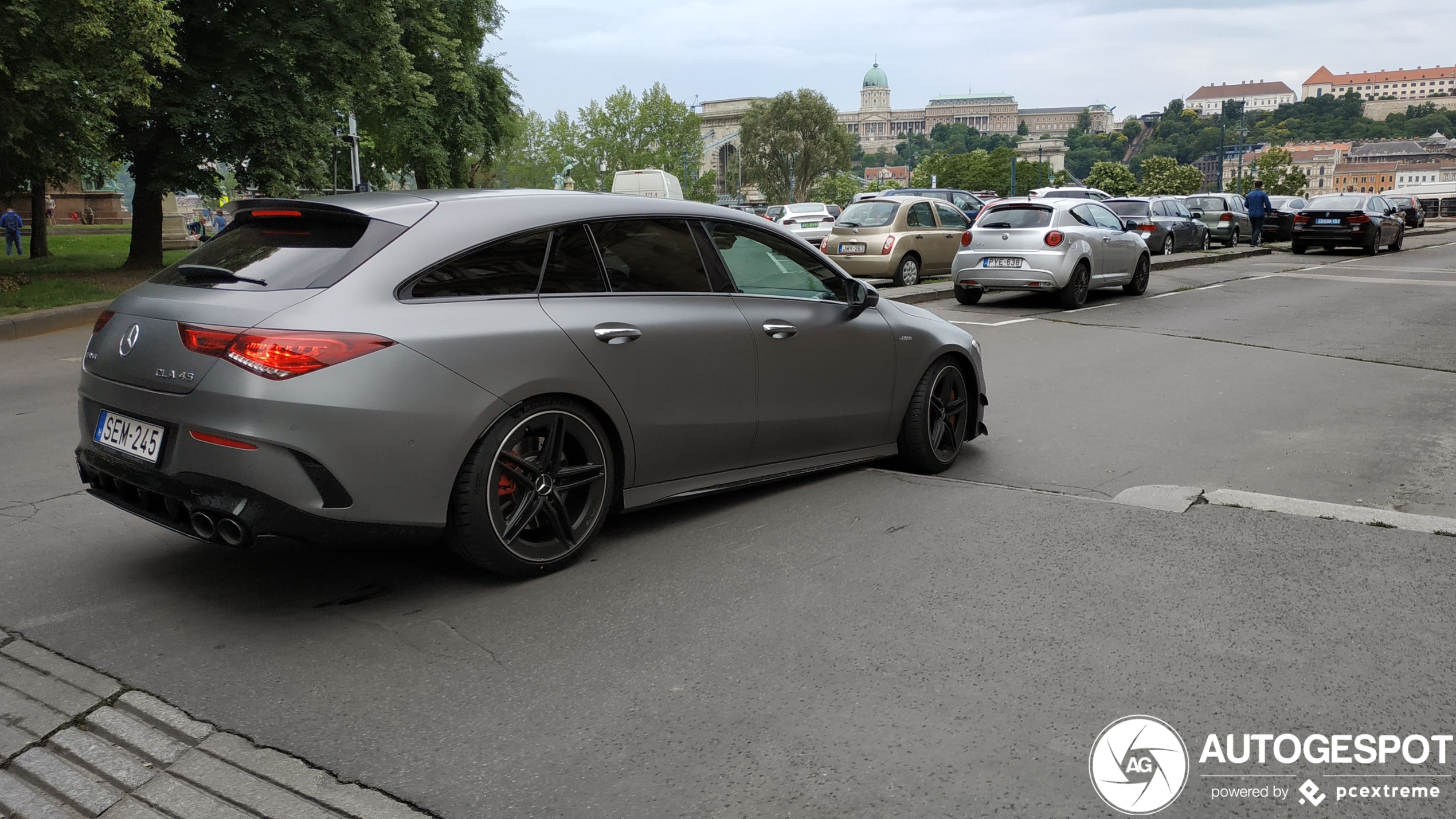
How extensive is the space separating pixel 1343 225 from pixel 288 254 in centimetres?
3063

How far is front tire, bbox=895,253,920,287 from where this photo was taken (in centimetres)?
1966

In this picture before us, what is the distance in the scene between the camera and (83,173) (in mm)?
19375

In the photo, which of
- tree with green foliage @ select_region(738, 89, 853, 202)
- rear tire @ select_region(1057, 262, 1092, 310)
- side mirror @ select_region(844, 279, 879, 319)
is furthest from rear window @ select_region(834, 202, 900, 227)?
tree with green foliage @ select_region(738, 89, 853, 202)

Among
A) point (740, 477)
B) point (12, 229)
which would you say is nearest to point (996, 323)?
point (740, 477)

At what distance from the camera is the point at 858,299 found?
569cm

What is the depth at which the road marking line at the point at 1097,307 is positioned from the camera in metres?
15.9

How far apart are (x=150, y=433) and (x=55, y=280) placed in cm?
1707

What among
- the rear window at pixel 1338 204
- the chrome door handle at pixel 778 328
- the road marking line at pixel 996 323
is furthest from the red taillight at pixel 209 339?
the rear window at pixel 1338 204

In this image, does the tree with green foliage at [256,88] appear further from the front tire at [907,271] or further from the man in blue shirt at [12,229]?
the front tire at [907,271]

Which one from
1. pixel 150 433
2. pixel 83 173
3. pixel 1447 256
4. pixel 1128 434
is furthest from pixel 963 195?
pixel 150 433

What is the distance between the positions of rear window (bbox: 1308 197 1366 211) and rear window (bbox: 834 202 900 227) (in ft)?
51.6

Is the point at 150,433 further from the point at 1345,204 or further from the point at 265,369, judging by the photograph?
the point at 1345,204

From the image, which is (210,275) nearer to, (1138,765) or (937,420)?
(1138,765)

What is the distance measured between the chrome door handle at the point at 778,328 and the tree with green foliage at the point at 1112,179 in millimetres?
101438
